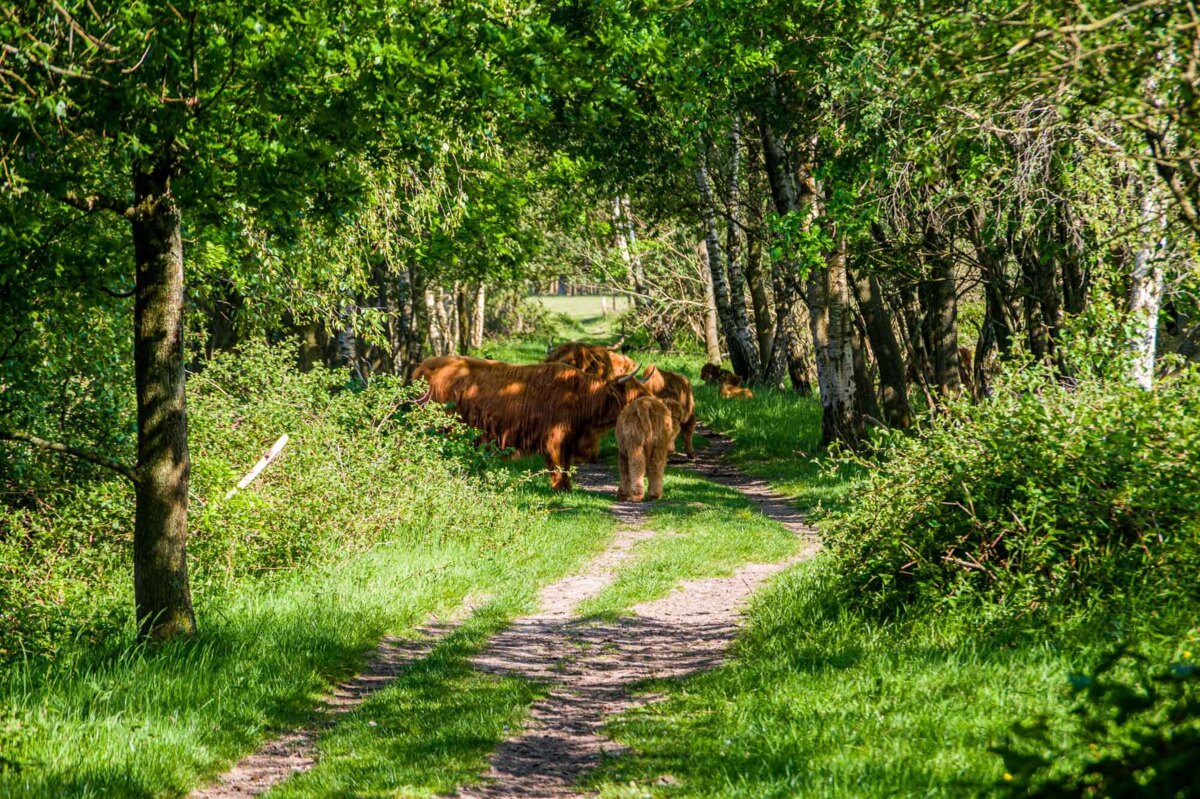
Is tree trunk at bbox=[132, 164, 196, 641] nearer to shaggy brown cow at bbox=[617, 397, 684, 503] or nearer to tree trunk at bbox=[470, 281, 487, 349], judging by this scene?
shaggy brown cow at bbox=[617, 397, 684, 503]

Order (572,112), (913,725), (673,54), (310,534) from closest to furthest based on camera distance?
(913,725)
(310,534)
(673,54)
(572,112)

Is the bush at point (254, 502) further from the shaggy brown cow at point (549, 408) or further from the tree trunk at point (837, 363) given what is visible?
the tree trunk at point (837, 363)

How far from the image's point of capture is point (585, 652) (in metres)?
7.85

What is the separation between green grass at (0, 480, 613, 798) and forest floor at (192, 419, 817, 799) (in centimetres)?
19

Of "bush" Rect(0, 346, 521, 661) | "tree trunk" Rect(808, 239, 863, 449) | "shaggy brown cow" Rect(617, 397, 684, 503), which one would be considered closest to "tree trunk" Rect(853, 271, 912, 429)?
"tree trunk" Rect(808, 239, 863, 449)

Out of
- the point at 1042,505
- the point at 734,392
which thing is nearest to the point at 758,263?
the point at 734,392

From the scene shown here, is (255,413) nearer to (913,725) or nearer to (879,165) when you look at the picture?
→ (879,165)

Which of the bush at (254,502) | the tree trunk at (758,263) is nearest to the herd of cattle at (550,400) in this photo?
the bush at (254,502)

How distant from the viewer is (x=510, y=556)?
36.2 feet

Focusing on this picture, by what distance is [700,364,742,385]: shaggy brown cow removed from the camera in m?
26.1

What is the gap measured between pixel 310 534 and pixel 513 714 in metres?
4.57

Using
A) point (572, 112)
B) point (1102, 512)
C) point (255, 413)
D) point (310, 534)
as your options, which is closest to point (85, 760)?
point (310, 534)

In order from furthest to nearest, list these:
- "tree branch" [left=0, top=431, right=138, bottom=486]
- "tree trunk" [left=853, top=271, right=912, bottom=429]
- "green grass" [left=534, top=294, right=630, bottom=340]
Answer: "green grass" [left=534, top=294, right=630, bottom=340] < "tree trunk" [left=853, top=271, right=912, bottom=429] < "tree branch" [left=0, top=431, right=138, bottom=486]

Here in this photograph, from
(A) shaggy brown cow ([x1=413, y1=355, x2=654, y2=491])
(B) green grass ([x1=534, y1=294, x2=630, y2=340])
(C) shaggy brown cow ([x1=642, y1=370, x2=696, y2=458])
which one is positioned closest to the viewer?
(A) shaggy brown cow ([x1=413, y1=355, x2=654, y2=491])
